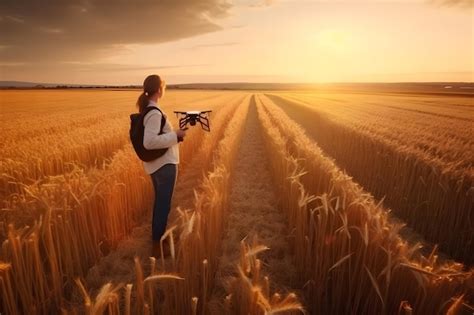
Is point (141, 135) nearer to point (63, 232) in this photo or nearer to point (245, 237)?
point (63, 232)

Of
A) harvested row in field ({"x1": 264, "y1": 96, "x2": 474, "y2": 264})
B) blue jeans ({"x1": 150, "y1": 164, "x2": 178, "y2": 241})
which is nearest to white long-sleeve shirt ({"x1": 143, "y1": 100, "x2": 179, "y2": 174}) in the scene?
blue jeans ({"x1": 150, "y1": 164, "x2": 178, "y2": 241})

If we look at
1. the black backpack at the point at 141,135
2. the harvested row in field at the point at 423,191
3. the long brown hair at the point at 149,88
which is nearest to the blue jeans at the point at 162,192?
the black backpack at the point at 141,135

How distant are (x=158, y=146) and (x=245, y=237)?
136 centimetres

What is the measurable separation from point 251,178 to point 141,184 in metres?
2.82

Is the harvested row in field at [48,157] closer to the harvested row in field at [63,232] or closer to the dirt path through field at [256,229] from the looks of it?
the harvested row in field at [63,232]

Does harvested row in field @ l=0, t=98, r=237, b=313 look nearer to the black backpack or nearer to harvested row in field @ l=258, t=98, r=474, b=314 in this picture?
the black backpack

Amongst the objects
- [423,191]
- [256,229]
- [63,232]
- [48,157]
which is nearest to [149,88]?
[63,232]

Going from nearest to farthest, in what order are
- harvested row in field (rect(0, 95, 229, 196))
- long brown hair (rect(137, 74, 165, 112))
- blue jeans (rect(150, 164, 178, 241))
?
1. long brown hair (rect(137, 74, 165, 112))
2. blue jeans (rect(150, 164, 178, 241))
3. harvested row in field (rect(0, 95, 229, 196))

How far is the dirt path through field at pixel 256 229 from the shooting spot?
3.12m

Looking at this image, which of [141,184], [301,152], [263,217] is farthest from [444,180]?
[141,184]

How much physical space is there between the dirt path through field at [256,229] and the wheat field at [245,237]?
0.02m

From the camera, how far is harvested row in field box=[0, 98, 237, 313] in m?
2.20

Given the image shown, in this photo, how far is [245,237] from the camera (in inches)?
109

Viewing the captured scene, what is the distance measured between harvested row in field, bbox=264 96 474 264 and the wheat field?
0.08ft
